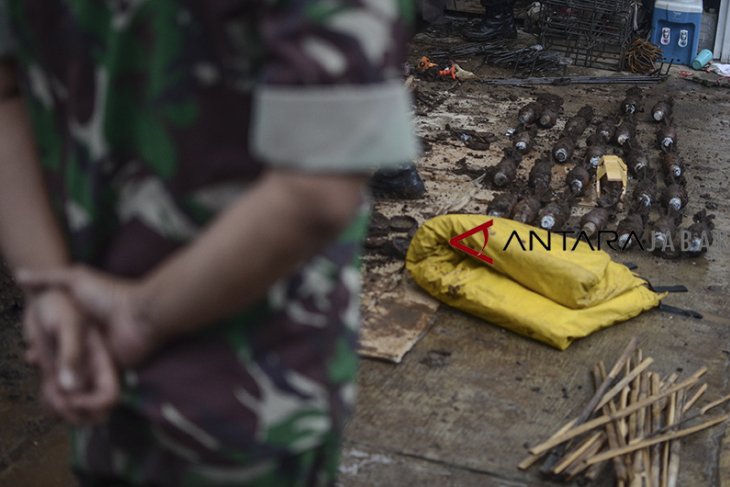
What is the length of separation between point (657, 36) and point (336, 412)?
9703mm

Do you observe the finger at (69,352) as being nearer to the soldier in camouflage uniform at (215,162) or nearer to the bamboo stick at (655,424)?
the soldier in camouflage uniform at (215,162)

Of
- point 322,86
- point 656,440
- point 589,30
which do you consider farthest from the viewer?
point 589,30

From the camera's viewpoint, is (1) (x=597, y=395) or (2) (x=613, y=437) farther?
(1) (x=597, y=395)

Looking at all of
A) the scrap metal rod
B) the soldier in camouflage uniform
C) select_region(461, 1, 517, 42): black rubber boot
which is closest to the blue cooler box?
the scrap metal rod

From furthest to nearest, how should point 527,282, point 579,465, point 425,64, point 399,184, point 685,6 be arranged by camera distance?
point 685,6
point 425,64
point 399,184
point 527,282
point 579,465

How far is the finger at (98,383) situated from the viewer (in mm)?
1241

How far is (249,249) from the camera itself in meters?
1.14

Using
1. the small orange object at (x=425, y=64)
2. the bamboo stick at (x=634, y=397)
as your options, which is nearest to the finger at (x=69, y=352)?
the bamboo stick at (x=634, y=397)

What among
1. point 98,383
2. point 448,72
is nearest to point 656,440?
point 98,383

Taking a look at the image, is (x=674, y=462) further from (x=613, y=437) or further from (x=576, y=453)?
(x=576, y=453)

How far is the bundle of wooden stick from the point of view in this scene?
3742mm

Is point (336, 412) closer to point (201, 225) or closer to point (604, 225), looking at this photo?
point (201, 225)

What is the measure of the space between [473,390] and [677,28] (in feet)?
22.9

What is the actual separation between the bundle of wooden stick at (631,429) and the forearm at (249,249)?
280 cm
